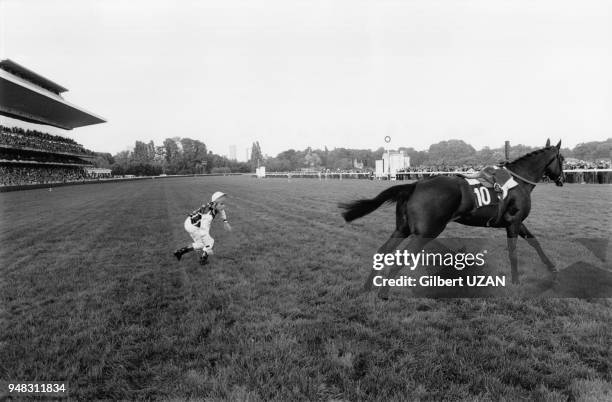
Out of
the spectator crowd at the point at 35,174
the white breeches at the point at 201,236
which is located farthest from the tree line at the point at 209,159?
the white breeches at the point at 201,236

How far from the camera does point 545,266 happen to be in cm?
559

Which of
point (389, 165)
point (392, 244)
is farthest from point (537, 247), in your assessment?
point (389, 165)

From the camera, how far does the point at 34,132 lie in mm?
42844

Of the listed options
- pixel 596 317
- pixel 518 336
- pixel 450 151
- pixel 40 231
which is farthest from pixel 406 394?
pixel 450 151

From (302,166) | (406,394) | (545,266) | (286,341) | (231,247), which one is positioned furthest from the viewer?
(302,166)

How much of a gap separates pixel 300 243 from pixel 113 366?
5054 mm

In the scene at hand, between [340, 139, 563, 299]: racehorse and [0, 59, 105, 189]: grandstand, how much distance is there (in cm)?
3400

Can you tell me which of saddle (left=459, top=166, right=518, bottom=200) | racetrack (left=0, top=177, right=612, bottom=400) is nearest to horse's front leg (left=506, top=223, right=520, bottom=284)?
racetrack (left=0, top=177, right=612, bottom=400)

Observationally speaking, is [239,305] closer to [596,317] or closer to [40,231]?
[596,317]

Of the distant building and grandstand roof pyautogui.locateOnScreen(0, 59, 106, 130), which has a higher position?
grandstand roof pyautogui.locateOnScreen(0, 59, 106, 130)

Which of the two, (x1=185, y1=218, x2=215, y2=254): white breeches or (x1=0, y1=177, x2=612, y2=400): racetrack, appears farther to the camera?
(x1=185, y1=218, x2=215, y2=254): white breeches

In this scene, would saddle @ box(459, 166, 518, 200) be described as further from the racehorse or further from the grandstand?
the grandstand

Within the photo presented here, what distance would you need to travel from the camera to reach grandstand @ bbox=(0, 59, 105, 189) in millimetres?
36044

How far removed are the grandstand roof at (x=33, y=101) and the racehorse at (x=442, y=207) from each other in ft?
142
